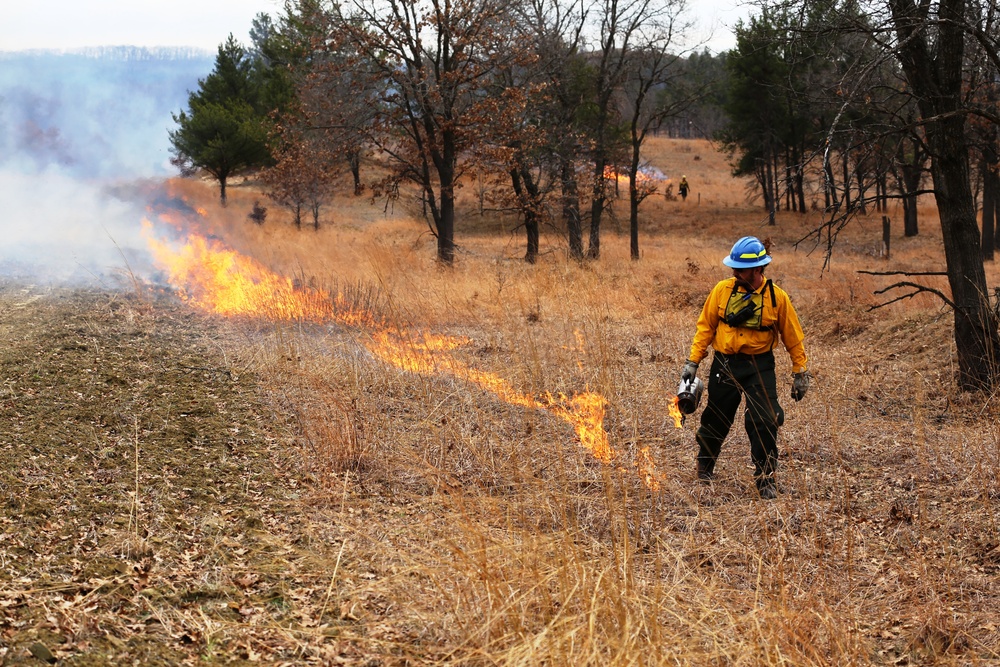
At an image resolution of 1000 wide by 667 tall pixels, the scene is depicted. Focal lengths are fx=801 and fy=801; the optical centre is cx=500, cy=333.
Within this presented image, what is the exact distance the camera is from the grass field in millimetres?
3396

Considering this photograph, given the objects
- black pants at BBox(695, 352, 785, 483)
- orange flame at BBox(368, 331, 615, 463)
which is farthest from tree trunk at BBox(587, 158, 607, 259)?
black pants at BBox(695, 352, 785, 483)

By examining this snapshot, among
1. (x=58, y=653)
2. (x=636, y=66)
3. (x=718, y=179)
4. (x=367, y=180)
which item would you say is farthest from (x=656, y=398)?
(x=718, y=179)

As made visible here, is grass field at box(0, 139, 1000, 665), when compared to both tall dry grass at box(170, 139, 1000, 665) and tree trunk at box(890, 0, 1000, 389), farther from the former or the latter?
tree trunk at box(890, 0, 1000, 389)

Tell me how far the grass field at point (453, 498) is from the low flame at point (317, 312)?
0.07 m

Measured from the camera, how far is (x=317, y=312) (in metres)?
10.2

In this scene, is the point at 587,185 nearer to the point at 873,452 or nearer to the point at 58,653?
the point at 873,452

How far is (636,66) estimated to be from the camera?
2370 centimetres

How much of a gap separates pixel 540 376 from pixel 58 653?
194 inches

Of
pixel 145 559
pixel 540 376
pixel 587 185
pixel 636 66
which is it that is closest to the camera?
pixel 145 559

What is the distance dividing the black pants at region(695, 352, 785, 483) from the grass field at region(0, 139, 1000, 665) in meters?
0.29

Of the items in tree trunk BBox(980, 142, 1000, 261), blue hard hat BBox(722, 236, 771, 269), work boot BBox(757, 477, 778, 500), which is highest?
tree trunk BBox(980, 142, 1000, 261)

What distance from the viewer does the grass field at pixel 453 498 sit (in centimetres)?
340

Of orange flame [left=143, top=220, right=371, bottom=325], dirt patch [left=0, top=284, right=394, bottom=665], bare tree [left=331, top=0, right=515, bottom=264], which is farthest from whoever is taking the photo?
bare tree [left=331, top=0, right=515, bottom=264]

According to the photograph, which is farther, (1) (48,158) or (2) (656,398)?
(1) (48,158)
